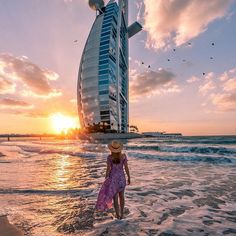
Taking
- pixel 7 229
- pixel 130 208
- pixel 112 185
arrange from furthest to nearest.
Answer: pixel 130 208 < pixel 112 185 < pixel 7 229

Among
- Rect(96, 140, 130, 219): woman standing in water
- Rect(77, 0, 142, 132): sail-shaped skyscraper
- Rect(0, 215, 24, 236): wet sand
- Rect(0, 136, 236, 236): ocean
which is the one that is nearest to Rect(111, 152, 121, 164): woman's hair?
Rect(96, 140, 130, 219): woman standing in water

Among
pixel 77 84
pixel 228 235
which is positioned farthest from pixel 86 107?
pixel 228 235

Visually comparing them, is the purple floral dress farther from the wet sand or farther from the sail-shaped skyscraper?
the sail-shaped skyscraper

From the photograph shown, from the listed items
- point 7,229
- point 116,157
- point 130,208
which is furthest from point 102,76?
point 7,229

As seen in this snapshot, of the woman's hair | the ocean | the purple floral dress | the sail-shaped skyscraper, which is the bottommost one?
the ocean

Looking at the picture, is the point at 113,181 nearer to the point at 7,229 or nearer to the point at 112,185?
the point at 112,185

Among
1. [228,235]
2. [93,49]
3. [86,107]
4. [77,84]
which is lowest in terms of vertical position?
[228,235]

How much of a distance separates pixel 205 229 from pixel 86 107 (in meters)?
93.1

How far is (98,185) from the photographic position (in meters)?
11.2

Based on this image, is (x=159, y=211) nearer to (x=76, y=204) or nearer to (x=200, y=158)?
(x=76, y=204)

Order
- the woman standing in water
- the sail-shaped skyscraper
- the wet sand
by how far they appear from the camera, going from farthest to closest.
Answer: the sail-shaped skyscraper, the woman standing in water, the wet sand

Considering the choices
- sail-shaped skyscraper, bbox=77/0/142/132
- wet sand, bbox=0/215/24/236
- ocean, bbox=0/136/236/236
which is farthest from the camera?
sail-shaped skyscraper, bbox=77/0/142/132

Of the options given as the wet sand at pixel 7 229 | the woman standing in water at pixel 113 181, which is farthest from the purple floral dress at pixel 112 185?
the wet sand at pixel 7 229

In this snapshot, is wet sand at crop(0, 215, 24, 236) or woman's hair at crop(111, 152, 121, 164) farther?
woman's hair at crop(111, 152, 121, 164)
